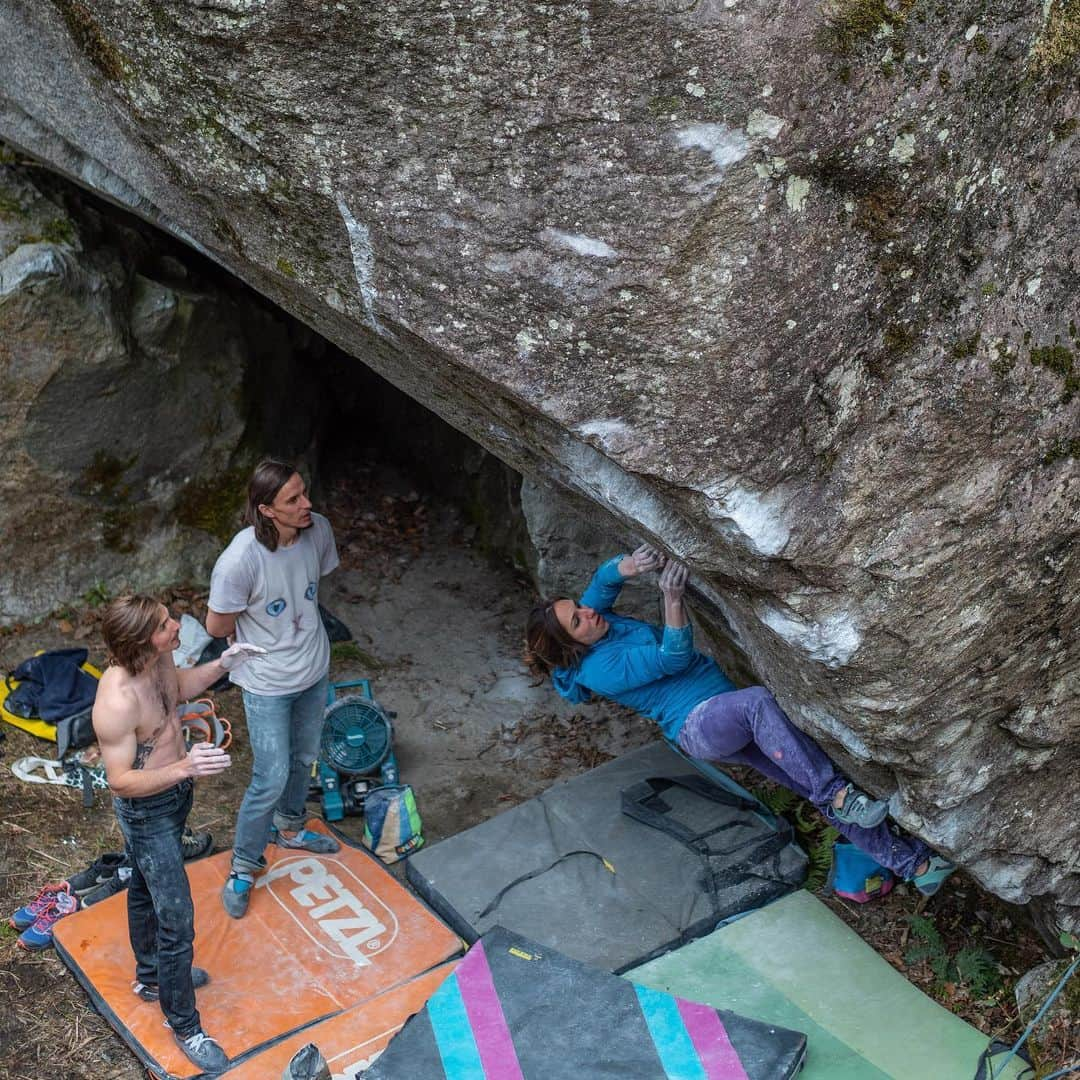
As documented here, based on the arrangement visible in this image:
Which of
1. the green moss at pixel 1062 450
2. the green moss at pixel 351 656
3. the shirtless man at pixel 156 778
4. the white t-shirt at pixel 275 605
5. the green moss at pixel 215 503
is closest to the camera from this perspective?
the green moss at pixel 1062 450

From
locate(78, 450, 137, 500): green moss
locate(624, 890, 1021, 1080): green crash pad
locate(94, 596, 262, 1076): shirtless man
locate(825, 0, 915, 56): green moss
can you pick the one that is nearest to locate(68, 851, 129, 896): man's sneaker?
locate(94, 596, 262, 1076): shirtless man

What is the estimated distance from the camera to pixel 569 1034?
4605mm

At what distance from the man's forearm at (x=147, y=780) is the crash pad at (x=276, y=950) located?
120 cm

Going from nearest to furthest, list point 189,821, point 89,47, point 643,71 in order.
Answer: point 643,71, point 89,47, point 189,821

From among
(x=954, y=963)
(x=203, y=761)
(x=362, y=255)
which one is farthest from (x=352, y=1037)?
(x=362, y=255)

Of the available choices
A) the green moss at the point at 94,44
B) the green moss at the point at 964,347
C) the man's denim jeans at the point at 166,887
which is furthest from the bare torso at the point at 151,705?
the green moss at the point at 964,347

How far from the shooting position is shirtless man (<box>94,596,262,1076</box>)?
14.5 ft

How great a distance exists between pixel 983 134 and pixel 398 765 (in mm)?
4873

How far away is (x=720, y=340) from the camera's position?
3426mm

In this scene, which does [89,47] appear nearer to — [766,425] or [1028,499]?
[766,425]

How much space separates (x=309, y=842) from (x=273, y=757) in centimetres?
84

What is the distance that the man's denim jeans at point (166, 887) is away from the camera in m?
4.59

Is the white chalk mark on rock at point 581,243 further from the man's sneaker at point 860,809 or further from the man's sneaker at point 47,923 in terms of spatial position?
the man's sneaker at point 47,923

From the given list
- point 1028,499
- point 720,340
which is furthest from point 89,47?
point 1028,499
